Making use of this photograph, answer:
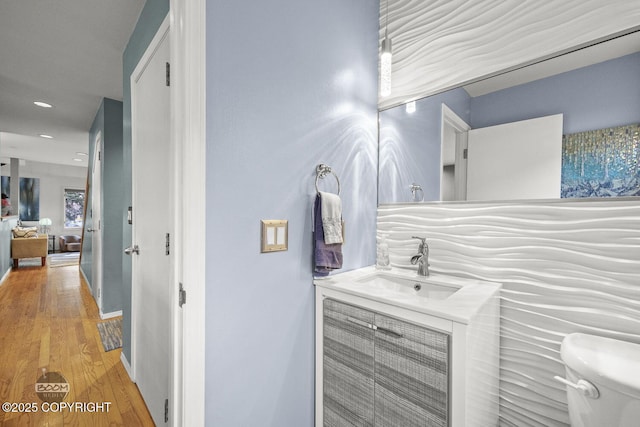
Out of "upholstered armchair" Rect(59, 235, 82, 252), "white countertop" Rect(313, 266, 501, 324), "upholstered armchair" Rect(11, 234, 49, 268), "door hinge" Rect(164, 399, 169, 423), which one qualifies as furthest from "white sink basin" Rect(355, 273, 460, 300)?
"upholstered armchair" Rect(59, 235, 82, 252)

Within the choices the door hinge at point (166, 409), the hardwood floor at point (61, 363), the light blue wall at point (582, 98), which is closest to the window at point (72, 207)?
the hardwood floor at point (61, 363)

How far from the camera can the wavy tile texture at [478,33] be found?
1.16 m

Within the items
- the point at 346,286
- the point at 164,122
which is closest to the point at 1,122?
the point at 164,122

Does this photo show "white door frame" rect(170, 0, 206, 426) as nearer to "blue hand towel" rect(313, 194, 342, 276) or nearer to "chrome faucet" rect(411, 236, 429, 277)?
"blue hand towel" rect(313, 194, 342, 276)

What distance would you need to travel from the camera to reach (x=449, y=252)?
1.57m

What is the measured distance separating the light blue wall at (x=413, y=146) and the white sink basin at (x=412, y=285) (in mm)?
454

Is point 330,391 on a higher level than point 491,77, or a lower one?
lower

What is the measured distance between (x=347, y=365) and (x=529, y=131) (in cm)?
130

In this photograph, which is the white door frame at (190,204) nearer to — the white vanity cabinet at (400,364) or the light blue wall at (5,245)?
the white vanity cabinet at (400,364)

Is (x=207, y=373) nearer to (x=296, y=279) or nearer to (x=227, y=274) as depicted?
(x=227, y=274)

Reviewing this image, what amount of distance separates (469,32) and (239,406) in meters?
2.01

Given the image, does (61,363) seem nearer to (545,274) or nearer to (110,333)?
(110,333)

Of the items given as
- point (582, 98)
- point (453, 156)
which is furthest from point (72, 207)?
point (582, 98)

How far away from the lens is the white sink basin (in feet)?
4.67
